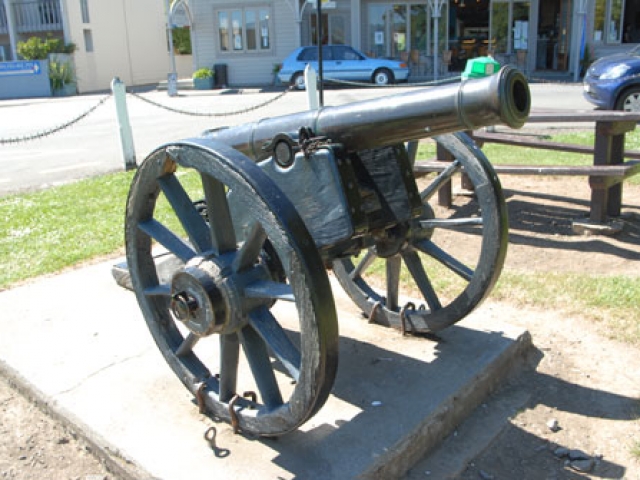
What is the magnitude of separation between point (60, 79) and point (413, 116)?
29478 mm

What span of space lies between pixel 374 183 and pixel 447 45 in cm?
2554

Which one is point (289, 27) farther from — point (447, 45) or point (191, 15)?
point (447, 45)

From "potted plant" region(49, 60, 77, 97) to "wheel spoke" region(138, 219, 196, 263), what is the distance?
1124 inches

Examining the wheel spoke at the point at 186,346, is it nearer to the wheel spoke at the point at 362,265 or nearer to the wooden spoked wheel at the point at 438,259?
the wooden spoked wheel at the point at 438,259

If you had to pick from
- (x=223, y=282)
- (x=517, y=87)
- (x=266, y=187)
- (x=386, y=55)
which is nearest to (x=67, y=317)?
(x=223, y=282)

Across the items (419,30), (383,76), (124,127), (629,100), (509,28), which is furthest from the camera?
(419,30)

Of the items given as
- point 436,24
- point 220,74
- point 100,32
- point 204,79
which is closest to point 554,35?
point 436,24

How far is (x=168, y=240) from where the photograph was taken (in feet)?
9.73

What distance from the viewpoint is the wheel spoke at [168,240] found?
9.64 ft

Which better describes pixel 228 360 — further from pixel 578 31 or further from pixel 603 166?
pixel 578 31

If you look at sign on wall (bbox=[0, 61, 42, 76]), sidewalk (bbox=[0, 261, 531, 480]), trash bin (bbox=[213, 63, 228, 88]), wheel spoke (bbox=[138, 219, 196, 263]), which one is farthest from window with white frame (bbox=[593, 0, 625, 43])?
wheel spoke (bbox=[138, 219, 196, 263])

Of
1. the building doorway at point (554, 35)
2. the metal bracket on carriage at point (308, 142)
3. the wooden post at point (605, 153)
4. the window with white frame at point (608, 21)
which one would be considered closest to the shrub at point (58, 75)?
the building doorway at point (554, 35)

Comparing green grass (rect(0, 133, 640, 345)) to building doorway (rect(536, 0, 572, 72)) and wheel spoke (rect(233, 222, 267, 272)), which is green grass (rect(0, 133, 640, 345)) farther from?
building doorway (rect(536, 0, 572, 72))

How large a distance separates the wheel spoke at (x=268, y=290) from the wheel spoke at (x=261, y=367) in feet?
0.58
